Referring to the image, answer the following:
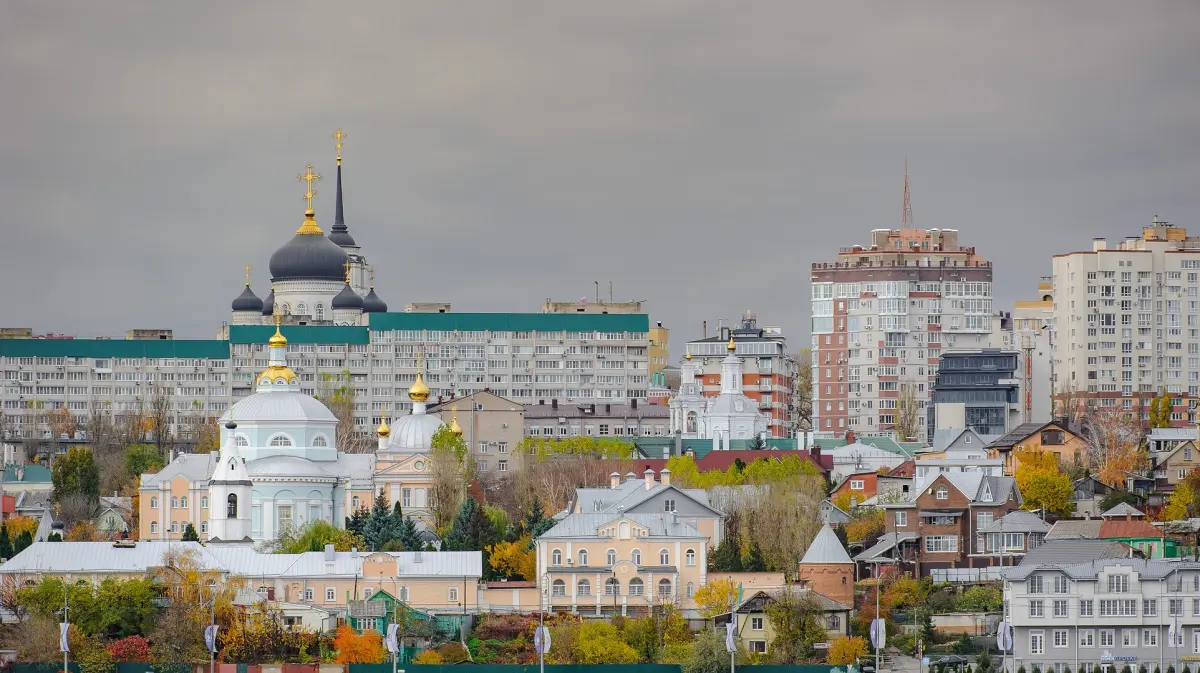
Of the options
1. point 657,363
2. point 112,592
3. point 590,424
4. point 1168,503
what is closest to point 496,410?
point 590,424

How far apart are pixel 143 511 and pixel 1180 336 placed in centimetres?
6066

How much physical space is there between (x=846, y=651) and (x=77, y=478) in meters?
48.8

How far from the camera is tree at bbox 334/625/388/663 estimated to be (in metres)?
74.0

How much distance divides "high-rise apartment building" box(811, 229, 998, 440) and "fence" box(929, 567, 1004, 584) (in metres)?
60.3

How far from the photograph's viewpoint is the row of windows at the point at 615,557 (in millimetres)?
82562

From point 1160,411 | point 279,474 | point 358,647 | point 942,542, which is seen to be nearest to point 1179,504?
point 942,542

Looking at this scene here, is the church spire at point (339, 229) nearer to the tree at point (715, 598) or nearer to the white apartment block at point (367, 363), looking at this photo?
the white apartment block at point (367, 363)

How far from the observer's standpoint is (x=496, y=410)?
123000mm

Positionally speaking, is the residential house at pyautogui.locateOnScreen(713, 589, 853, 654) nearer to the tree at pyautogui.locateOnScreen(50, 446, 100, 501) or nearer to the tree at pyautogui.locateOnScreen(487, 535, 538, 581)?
the tree at pyautogui.locateOnScreen(487, 535, 538, 581)

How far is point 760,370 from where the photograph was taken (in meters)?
157

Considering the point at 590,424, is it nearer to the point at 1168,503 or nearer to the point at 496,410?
the point at 496,410

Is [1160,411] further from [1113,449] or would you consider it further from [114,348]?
[114,348]

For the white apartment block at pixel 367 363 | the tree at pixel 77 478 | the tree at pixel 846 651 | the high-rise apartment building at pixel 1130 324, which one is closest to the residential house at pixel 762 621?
the tree at pixel 846 651

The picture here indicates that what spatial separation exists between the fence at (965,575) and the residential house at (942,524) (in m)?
0.79
